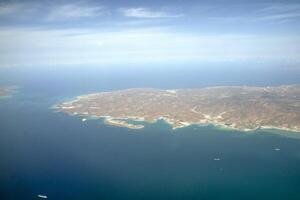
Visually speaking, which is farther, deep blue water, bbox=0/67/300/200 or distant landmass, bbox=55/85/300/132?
distant landmass, bbox=55/85/300/132

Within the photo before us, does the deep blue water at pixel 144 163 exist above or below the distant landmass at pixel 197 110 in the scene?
below

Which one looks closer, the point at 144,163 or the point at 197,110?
the point at 144,163

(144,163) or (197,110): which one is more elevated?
(197,110)

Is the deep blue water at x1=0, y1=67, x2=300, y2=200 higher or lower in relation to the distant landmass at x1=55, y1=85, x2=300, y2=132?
lower

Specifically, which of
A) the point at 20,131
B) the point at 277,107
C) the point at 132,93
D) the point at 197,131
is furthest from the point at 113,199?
the point at 132,93
